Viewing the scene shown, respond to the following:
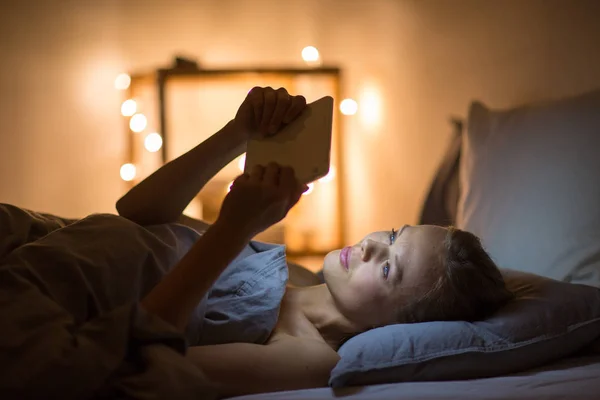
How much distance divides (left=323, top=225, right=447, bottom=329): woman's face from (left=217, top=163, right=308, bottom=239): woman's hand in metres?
0.33

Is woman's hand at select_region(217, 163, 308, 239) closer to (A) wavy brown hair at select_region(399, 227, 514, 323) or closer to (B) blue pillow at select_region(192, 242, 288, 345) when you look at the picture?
(B) blue pillow at select_region(192, 242, 288, 345)

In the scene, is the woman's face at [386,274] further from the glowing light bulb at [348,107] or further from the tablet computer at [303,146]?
the glowing light bulb at [348,107]

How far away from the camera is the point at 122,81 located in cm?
292

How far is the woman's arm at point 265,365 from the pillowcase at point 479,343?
0.15ft

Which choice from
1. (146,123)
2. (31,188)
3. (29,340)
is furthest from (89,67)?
(29,340)

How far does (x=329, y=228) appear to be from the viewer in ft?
9.29

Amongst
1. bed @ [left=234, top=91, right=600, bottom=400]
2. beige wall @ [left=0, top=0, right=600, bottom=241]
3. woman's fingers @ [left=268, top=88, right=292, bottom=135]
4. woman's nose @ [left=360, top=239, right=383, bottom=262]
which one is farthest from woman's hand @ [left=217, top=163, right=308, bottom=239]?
beige wall @ [left=0, top=0, right=600, bottom=241]

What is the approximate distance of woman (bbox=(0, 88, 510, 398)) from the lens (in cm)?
71

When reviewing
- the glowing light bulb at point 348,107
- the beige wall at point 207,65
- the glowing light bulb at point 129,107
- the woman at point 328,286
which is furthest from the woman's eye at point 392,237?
the glowing light bulb at point 129,107

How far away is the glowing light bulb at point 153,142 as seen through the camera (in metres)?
2.84

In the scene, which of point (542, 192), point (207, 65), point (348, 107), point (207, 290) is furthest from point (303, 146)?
point (207, 65)

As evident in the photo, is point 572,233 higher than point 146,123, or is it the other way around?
point 146,123

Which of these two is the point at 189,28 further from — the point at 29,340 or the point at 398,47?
the point at 29,340

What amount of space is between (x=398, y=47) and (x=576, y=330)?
1.90 m
